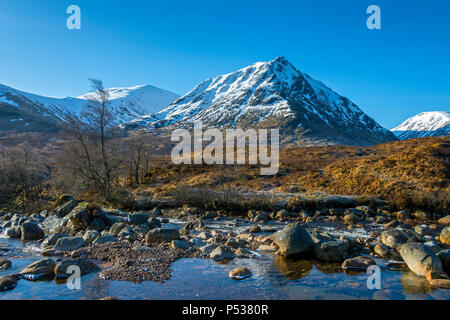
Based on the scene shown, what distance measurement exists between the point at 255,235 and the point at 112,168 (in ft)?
56.8

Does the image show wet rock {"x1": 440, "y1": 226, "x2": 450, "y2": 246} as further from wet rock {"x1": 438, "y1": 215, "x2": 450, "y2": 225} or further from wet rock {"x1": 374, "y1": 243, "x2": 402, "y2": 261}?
wet rock {"x1": 438, "y1": 215, "x2": 450, "y2": 225}

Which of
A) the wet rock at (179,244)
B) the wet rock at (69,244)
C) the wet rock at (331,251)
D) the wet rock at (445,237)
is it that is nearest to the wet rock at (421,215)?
the wet rock at (445,237)

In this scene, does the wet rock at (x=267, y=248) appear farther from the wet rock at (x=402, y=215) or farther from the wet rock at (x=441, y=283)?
the wet rock at (x=402, y=215)

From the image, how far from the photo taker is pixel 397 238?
12.8 meters

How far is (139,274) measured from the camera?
10.0 m

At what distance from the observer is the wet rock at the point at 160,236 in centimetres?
1420

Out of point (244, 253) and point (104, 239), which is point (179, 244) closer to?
point (244, 253)

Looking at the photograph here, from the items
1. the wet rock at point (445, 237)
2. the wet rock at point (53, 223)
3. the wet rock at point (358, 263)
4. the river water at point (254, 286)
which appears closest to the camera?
the river water at point (254, 286)

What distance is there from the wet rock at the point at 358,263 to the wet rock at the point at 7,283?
11.8m

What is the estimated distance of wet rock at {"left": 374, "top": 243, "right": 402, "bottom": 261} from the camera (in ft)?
37.7

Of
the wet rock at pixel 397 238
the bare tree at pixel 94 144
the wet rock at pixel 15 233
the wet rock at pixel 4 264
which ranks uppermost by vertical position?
the bare tree at pixel 94 144

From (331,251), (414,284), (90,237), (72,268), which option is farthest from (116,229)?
(414,284)
